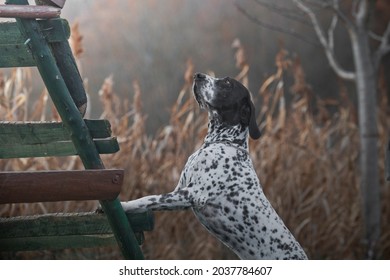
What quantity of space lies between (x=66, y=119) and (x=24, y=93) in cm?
129

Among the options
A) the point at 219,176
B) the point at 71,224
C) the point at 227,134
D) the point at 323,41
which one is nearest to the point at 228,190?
the point at 219,176

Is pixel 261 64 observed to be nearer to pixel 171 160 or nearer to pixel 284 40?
pixel 284 40

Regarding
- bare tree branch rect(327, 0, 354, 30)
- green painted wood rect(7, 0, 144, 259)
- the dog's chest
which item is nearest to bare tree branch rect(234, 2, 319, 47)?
bare tree branch rect(327, 0, 354, 30)

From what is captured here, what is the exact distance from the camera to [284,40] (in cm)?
405

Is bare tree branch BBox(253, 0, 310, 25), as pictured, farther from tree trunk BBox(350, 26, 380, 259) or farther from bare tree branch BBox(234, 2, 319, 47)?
tree trunk BBox(350, 26, 380, 259)

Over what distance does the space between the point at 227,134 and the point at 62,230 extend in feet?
1.91

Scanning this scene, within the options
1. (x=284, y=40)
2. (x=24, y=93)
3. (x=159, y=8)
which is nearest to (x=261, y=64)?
(x=284, y=40)

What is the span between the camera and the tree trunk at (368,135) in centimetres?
360

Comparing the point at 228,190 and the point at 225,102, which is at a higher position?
the point at 225,102

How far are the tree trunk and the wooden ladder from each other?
1.53m

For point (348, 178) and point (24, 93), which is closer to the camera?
point (24, 93)

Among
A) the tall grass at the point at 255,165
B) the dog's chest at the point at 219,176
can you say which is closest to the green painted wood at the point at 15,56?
the dog's chest at the point at 219,176

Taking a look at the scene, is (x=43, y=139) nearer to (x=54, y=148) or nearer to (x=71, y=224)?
(x=54, y=148)

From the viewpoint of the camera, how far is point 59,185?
92.8 inches
